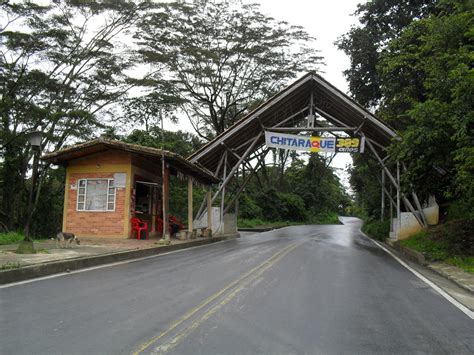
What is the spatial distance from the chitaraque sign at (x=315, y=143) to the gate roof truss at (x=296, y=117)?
2.98 ft

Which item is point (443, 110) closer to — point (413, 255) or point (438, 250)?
point (438, 250)

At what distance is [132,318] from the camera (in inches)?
238

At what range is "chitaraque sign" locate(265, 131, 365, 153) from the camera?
2486 centimetres

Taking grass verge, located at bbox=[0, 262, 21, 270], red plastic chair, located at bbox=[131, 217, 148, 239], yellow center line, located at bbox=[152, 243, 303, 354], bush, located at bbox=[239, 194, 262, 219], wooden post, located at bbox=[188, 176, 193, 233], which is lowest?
yellow center line, located at bbox=[152, 243, 303, 354]

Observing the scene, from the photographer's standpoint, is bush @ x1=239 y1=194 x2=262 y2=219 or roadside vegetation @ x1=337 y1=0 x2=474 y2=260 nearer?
roadside vegetation @ x1=337 y1=0 x2=474 y2=260

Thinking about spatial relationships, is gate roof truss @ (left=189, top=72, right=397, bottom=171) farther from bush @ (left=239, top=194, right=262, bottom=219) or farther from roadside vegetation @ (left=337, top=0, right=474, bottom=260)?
bush @ (left=239, top=194, right=262, bottom=219)

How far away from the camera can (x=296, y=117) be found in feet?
93.6

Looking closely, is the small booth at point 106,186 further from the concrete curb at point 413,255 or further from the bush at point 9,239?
the concrete curb at point 413,255

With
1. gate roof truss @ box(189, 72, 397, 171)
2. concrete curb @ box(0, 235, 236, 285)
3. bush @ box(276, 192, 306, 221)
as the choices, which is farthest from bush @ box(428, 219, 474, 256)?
bush @ box(276, 192, 306, 221)

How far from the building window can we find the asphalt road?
8.97 meters

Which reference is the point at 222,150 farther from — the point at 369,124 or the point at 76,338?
the point at 76,338

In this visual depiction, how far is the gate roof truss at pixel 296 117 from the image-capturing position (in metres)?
24.2

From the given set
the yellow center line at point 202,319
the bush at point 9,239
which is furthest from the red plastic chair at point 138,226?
the yellow center line at point 202,319

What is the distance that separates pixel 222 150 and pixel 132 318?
21021 mm
